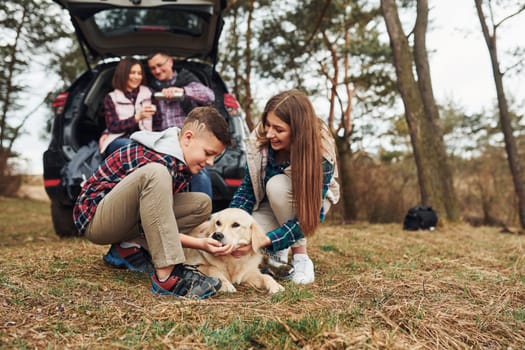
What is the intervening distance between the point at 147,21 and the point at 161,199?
274 cm

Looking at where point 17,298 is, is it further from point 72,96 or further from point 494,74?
point 494,74

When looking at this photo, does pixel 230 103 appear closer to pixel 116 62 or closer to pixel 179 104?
pixel 179 104

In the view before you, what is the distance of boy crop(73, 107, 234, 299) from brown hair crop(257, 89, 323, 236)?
1.27 ft

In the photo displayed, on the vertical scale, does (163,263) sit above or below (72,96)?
below

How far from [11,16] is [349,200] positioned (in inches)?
383

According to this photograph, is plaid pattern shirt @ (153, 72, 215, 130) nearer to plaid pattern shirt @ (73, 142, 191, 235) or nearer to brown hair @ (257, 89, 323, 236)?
plaid pattern shirt @ (73, 142, 191, 235)

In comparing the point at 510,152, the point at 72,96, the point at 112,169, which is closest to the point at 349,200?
the point at 510,152

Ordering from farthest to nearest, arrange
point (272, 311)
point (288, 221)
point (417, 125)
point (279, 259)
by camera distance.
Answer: point (417, 125), point (279, 259), point (288, 221), point (272, 311)

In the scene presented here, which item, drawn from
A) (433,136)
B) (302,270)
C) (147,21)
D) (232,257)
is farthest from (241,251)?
(433,136)

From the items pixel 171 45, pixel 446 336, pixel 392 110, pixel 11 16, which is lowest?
pixel 446 336

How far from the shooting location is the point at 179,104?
4086mm

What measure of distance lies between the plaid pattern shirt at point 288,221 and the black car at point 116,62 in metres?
0.84

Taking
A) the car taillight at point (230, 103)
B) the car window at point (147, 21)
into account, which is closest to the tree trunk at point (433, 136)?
the car taillight at point (230, 103)

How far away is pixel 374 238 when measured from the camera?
5051mm
